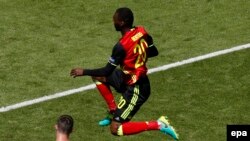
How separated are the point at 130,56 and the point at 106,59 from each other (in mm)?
4643

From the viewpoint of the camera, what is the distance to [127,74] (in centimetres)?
1245

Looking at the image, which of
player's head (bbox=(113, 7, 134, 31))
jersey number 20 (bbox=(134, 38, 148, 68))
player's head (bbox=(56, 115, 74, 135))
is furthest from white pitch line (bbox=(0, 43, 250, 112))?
player's head (bbox=(56, 115, 74, 135))

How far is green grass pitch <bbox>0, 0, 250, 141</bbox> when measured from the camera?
548 inches

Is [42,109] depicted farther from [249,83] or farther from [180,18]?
[180,18]

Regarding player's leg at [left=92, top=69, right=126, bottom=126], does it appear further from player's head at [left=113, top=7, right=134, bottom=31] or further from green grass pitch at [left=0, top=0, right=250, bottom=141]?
player's head at [left=113, top=7, right=134, bottom=31]

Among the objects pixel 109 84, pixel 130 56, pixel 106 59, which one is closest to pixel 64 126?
pixel 130 56

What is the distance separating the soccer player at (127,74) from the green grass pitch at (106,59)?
936 millimetres

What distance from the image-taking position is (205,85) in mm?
15359

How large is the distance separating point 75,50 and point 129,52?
533 cm

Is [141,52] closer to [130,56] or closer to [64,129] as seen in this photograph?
[130,56]

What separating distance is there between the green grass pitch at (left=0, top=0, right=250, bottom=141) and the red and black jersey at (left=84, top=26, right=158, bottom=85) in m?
1.58

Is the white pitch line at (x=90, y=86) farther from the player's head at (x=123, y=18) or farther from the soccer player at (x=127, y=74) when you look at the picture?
Answer: the player's head at (x=123, y=18)

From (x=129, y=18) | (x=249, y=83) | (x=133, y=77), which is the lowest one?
(x=249, y=83)

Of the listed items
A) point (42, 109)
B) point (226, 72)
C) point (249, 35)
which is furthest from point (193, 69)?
point (42, 109)
